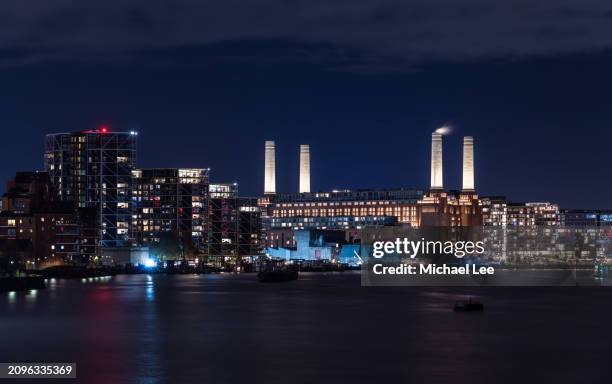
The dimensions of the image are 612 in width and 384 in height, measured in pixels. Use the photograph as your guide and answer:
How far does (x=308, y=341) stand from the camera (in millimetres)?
51219

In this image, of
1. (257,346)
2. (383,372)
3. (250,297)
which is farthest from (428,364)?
(250,297)

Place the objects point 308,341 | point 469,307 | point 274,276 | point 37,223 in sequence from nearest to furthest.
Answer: point 308,341 → point 469,307 → point 274,276 → point 37,223

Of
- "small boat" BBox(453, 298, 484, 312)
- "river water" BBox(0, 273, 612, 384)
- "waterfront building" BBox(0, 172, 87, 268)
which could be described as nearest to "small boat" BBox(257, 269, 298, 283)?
"waterfront building" BBox(0, 172, 87, 268)

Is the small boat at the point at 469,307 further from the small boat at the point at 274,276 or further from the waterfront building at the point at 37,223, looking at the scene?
the waterfront building at the point at 37,223

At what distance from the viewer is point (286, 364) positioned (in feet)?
138

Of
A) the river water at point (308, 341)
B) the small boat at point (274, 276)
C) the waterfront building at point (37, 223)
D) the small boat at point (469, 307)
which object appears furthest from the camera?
the waterfront building at point (37, 223)

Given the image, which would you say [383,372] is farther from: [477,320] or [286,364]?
[477,320]

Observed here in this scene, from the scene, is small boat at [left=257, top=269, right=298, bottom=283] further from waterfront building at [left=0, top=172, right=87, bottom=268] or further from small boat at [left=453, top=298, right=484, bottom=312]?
small boat at [left=453, top=298, right=484, bottom=312]

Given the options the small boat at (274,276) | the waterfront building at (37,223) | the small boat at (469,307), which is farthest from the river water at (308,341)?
the waterfront building at (37,223)

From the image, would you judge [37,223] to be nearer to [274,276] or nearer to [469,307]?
[274,276]

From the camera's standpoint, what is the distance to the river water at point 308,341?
130 ft

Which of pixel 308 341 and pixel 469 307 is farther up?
pixel 469 307

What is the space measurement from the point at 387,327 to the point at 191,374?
2169cm

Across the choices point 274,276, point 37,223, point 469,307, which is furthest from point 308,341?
point 37,223
